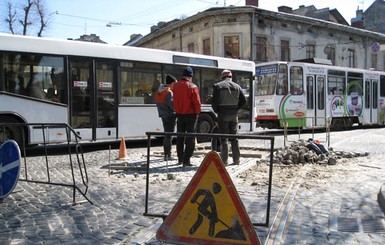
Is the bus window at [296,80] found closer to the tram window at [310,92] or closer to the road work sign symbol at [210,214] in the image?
the tram window at [310,92]

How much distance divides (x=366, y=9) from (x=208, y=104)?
53.6 meters

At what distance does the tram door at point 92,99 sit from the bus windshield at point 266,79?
31.5 ft

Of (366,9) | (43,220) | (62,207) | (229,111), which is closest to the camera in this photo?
(43,220)

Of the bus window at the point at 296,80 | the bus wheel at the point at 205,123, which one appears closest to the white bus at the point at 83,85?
the bus wheel at the point at 205,123

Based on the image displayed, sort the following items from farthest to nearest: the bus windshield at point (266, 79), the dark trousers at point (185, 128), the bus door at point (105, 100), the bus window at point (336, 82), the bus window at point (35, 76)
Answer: the bus window at point (336, 82) → the bus windshield at point (266, 79) → the bus door at point (105, 100) → the bus window at point (35, 76) → the dark trousers at point (185, 128)

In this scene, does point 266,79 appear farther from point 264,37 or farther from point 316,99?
point 264,37

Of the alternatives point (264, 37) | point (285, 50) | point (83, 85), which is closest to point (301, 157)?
point (83, 85)

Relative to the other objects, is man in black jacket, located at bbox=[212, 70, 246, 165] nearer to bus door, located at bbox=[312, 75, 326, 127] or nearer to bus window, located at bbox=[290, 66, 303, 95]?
bus window, located at bbox=[290, 66, 303, 95]

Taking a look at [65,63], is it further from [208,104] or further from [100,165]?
[208,104]

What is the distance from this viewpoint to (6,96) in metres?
9.95

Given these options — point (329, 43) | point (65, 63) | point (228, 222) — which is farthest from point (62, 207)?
point (329, 43)

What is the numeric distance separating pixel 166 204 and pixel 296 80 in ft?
49.8

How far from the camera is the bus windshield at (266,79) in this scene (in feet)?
63.2

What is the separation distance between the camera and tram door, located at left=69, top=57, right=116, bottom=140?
36.2 ft
